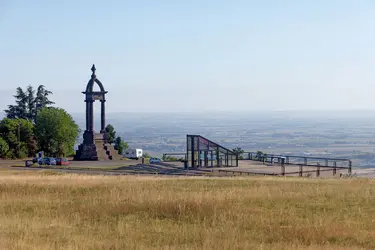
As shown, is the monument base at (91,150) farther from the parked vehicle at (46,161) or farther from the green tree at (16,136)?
the green tree at (16,136)

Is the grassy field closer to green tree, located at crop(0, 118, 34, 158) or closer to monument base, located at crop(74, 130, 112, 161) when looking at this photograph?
monument base, located at crop(74, 130, 112, 161)

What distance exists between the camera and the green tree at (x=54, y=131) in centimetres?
7338

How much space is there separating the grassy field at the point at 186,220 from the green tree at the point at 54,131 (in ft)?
180

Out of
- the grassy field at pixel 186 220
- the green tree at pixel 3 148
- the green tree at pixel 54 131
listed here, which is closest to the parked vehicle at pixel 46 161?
the green tree at pixel 3 148

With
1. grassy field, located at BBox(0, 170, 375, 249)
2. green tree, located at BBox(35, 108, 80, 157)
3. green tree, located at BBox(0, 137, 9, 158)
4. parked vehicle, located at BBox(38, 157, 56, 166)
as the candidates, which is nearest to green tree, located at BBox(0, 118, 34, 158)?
green tree, located at BBox(0, 137, 9, 158)

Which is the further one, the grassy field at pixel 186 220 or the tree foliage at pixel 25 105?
the tree foliage at pixel 25 105

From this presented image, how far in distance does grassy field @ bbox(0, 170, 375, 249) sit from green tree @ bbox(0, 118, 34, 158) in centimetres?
5541

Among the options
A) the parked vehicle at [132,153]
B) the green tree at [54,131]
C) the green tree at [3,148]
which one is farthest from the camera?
the parked vehicle at [132,153]

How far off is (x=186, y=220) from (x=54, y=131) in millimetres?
61621

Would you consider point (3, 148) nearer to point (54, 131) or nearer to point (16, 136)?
point (16, 136)

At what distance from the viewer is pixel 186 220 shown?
45.1 feet

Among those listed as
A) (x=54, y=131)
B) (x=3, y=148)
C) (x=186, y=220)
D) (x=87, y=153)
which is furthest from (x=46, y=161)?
(x=186, y=220)

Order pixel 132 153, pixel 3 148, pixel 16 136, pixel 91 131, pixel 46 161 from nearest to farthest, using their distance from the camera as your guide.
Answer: pixel 46 161 → pixel 91 131 → pixel 3 148 → pixel 16 136 → pixel 132 153

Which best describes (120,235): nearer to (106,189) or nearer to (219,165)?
(106,189)
